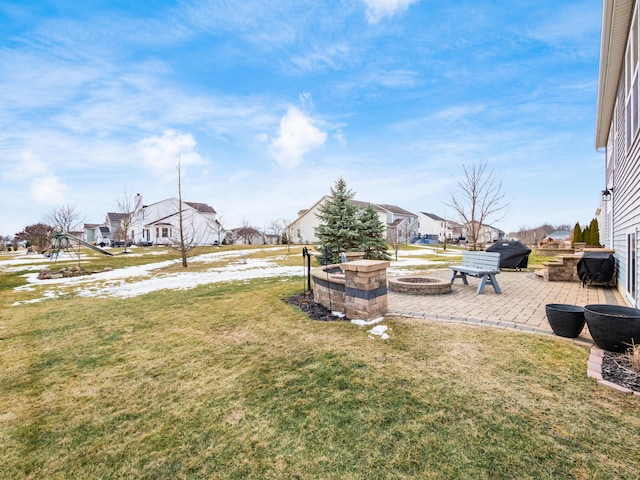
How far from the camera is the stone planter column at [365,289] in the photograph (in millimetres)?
4918

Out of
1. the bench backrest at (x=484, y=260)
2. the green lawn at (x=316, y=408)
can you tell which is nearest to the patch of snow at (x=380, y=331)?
the green lawn at (x=316, y=408)

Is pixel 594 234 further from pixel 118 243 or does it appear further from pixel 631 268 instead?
pixel 118 243

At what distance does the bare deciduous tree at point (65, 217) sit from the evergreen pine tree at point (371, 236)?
32700mm

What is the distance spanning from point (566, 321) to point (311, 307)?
13.7 feet

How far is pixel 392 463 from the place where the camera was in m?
2.10

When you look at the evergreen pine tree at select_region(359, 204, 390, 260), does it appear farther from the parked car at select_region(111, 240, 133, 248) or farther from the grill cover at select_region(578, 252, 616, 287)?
the parked car at select_region(111, 240, 133, 248)

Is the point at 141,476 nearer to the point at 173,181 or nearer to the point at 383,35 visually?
the point at 383,35

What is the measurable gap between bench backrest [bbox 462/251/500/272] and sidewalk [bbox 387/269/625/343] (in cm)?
59

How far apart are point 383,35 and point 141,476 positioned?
1509 centimetres

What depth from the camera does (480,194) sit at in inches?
608

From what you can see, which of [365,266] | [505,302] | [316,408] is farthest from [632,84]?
[316,408]

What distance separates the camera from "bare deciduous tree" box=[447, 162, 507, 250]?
1512 cm

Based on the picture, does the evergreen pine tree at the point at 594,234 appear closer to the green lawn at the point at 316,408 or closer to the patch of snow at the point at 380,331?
the green lawn at the point at 316,408

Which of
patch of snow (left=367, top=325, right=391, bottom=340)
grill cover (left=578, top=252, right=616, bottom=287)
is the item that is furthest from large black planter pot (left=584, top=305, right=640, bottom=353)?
grill cover (left=578, top=252, right=616, bottom=287)
